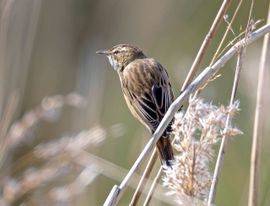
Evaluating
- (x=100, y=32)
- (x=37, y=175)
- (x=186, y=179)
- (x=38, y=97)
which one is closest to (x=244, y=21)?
(x=100, y=32)

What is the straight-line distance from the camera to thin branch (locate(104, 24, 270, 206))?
96.9 inches

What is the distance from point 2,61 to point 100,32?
3.11 meters

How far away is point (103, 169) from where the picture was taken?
3.24m

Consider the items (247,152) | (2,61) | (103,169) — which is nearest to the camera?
(103,169)

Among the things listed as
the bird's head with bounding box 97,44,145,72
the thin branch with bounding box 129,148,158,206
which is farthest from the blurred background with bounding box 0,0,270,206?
the thin branch with bounding box 129,148,158,206

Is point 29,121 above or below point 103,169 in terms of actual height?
above

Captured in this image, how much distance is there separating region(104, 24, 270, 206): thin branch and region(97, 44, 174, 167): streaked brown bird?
1.51 feet

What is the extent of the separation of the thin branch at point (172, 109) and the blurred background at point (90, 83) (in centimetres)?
62

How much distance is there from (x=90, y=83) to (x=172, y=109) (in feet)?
6.51

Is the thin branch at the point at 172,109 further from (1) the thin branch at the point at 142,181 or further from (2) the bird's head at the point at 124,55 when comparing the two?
(2) the bird's head at the point at 124,55

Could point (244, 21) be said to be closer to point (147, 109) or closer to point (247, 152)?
point (247, 152)

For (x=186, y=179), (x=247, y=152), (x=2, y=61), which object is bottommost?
(x=247, y=152)

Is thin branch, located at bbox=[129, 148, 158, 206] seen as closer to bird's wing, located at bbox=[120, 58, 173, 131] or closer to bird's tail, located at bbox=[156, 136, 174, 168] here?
bird's tail, located at bbox=[156, 136, 174, 168]

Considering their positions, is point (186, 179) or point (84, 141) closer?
point (186, 179)
